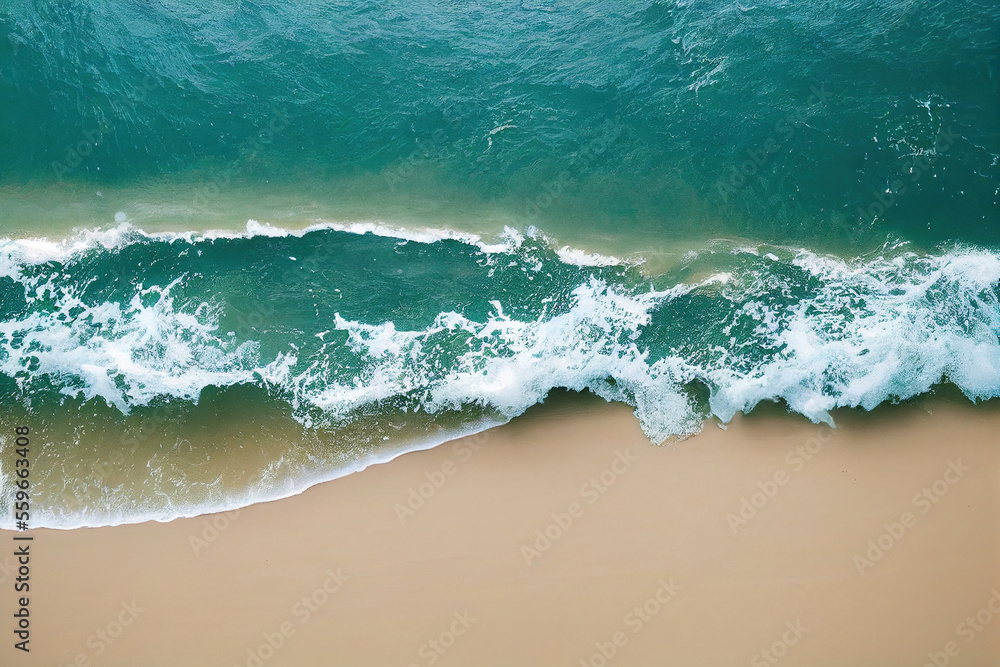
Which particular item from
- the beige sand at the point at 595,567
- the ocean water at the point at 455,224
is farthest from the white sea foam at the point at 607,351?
the beige sand at the point at 595,567

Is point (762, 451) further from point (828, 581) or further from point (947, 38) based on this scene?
point (947, 38)

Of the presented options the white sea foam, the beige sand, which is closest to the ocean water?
the white sea foam

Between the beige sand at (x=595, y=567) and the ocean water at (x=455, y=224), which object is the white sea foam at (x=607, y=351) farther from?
the beige sand at (x=595, y=567)

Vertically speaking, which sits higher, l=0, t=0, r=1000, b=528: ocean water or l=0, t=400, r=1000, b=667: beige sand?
l=0, t=0, r=1000, b=528: ocean water

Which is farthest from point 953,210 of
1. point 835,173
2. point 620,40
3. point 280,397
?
point 280,397

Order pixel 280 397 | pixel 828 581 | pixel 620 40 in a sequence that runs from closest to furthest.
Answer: pixel 828 581, pixel 280 397, pixel 620 40

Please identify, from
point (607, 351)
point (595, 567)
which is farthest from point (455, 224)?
point (595, 567)

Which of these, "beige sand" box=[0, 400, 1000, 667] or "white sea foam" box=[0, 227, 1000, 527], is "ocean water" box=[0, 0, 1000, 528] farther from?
"beige sand" box=[0, 400, 1000, 667]
